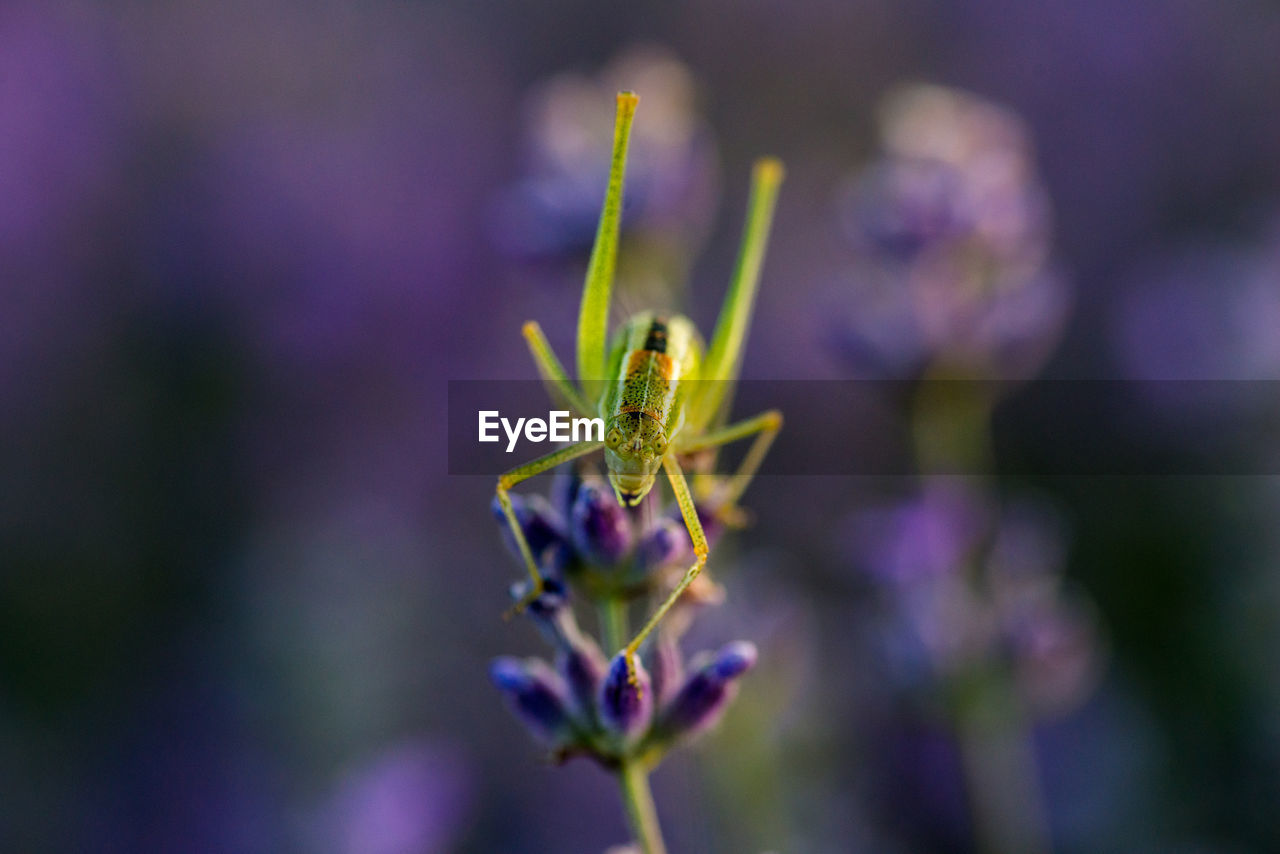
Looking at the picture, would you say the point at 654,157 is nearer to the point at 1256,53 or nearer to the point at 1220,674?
the point at 1220,674

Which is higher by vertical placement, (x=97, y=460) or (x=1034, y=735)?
(x=97, y=460)

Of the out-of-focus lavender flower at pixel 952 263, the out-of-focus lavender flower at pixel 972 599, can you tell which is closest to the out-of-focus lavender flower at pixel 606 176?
the out-of-focus lavender flower at pixel 952 263

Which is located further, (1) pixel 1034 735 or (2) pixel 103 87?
(2) pixel 103 87

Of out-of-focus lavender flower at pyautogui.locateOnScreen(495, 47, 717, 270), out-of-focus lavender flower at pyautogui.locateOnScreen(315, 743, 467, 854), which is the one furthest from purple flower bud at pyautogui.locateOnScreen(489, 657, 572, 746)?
out-of-focus lavender flower at pyautogui.locateOnScreen(495, 47, 717, 270)

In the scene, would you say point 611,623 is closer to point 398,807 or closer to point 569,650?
point 569,650

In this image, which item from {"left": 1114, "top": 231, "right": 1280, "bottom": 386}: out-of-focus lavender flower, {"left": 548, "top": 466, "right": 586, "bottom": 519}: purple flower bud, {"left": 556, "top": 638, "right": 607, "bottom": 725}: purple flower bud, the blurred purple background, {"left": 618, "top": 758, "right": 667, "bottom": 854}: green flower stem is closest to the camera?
{"left": 618, "top": 758, "right": 667, "bottom": 854}: green flower stem

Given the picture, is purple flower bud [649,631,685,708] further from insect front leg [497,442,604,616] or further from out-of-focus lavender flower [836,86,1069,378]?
out-of-focus lavender flower [836,86,1069,378]

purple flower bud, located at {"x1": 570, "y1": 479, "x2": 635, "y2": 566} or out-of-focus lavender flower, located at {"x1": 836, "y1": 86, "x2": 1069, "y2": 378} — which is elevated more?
out-of-focus lavender flower, located at {"x1": 836, "y1": 86, "x2": 1069, "y2": 378}

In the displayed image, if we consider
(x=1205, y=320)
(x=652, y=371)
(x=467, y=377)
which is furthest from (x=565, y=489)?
(x=1205, y=320)

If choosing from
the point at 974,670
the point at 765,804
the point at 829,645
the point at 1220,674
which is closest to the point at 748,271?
the point at 974,670
